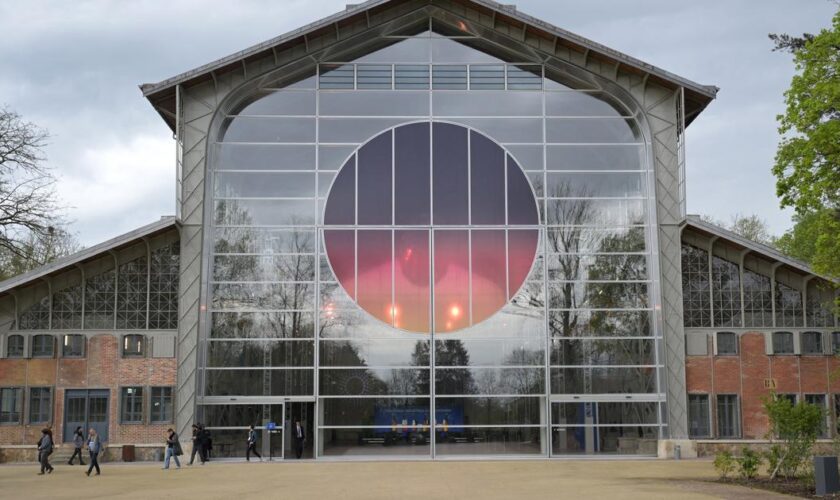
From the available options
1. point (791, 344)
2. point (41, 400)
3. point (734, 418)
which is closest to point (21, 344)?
point (41, 400)

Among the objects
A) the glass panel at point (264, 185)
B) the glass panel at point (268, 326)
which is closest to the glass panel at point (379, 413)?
the glass panel at point (268, 326)

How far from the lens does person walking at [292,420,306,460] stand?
37.3m

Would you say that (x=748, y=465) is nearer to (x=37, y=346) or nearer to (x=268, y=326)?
(x=268, y=326)

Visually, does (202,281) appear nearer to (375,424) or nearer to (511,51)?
(375,424)

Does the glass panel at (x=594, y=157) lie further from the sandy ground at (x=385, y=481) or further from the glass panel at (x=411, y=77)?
the sandy ground at (x=385, y=481)

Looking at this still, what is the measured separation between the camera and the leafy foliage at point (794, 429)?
26.8m

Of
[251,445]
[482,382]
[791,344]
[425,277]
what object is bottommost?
[251,445]

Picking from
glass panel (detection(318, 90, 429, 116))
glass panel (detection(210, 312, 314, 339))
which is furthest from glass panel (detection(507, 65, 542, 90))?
glass panel (detection(210, 312, 314, 339))

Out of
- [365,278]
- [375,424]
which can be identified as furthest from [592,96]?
[375,424]

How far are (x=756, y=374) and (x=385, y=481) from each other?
17.9 metres

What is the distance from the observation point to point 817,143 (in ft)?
87.6

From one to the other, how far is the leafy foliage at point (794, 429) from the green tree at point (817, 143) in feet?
13.7

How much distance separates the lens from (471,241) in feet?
128

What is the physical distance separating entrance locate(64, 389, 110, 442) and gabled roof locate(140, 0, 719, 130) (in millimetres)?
11743
